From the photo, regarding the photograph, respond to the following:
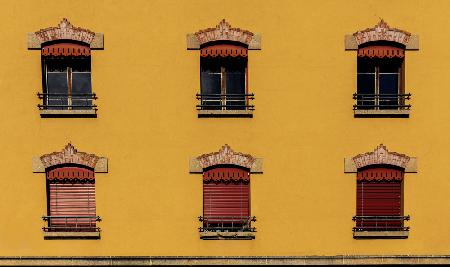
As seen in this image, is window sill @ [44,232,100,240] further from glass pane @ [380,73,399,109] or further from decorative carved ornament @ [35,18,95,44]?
glass pane @ [380,73,399,109]

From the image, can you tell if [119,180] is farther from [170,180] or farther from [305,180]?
[305,180]

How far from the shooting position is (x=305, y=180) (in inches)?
305

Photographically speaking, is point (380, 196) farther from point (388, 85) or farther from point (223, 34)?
point (223, 34)

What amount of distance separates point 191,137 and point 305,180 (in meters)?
2.70

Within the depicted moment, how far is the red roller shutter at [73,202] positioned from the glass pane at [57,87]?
5.01 ft

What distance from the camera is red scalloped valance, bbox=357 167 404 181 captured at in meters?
7.69

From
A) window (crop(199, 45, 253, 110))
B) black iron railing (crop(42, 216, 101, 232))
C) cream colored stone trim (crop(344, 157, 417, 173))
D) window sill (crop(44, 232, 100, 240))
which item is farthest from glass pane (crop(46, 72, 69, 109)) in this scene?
cream colored stone trim (crop(344, 157, 417, 173))

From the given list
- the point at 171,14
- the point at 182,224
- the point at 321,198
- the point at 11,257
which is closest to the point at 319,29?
the point at 171,14

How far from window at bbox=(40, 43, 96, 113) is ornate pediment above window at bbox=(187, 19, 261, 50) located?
235 cm

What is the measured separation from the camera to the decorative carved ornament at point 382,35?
749 cm

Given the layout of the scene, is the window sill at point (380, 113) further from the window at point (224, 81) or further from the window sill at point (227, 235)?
the window sill at point (227, 235)

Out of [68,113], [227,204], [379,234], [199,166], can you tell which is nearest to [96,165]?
[68,113]

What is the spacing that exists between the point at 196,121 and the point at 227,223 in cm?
240

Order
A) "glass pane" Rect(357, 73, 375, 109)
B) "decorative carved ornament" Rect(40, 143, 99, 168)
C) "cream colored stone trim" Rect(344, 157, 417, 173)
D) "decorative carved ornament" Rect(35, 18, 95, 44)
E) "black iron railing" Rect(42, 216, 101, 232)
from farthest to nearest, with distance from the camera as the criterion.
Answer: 1. "glass pane" Rect(357, 73, 375, 109)
2. "black iron railing" Rect(42, 216, 101, 232)
3. "cream colored stone trim" Rect(344, 157, 417, 173)
4. "decorative carved ornament" Rect(40, 143, 99, 168)
5. "decorative carved ornament" Rect(35, 18, 95, 44)
